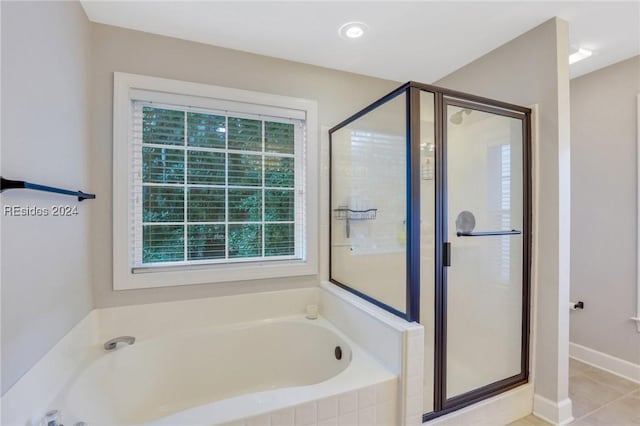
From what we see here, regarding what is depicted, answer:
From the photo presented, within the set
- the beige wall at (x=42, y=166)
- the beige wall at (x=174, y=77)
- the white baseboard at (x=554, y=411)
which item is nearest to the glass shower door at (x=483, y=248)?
the white baseboard at (x=554, y=411)

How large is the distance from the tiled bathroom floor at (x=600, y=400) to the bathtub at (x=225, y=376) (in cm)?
113

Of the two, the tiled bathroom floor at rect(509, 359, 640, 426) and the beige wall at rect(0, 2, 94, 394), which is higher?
the beige wall at rect(0, 2, 94, 394)

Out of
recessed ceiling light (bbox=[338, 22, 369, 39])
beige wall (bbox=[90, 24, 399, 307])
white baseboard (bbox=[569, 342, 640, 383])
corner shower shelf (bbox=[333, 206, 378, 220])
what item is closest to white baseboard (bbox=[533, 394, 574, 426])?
white baseboard (bbox=[569, 342, 640, 383])

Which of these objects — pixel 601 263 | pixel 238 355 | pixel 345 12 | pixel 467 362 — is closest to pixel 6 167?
pixel 238 355

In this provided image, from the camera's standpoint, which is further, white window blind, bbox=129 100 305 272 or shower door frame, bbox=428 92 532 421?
white window blind, bbox=129 100 305 272

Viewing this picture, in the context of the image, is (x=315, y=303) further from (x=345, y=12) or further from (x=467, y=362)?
(x=345, y=12)

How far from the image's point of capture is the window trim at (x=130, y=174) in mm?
1868

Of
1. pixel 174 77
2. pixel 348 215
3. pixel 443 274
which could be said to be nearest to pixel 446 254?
pixel 443 274

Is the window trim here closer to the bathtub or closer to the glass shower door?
the bathtub

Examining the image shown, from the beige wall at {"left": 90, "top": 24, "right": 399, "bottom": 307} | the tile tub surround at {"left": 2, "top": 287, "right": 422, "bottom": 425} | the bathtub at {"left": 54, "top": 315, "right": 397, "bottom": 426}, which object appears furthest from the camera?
the beige wall at {"left": 90, "top": 24, "right": 399, "bottom": 307}

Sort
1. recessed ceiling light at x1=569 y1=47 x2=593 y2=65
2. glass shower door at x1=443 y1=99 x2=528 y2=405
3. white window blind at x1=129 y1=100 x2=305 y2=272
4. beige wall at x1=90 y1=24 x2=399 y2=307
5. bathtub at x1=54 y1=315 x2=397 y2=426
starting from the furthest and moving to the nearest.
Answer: recessed ceiling light at x1=569 y1=47 x2=593 y2=65, white window blind at x1=129 y1=100 x2=305 y2=272, beige wall at x1=90 y1=24 x2=399 y2=307, glass shower door at x1=443 y1=99 x2=528 y2=405, bathtub at x1=54 y1=315 x2=397 y2=426

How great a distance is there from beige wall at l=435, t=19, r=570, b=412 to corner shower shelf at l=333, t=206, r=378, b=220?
102 cm

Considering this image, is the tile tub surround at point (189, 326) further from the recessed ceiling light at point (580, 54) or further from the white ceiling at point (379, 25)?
the recessed ceiling light at point (580, 54)

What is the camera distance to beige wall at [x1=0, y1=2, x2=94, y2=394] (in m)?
1.07
